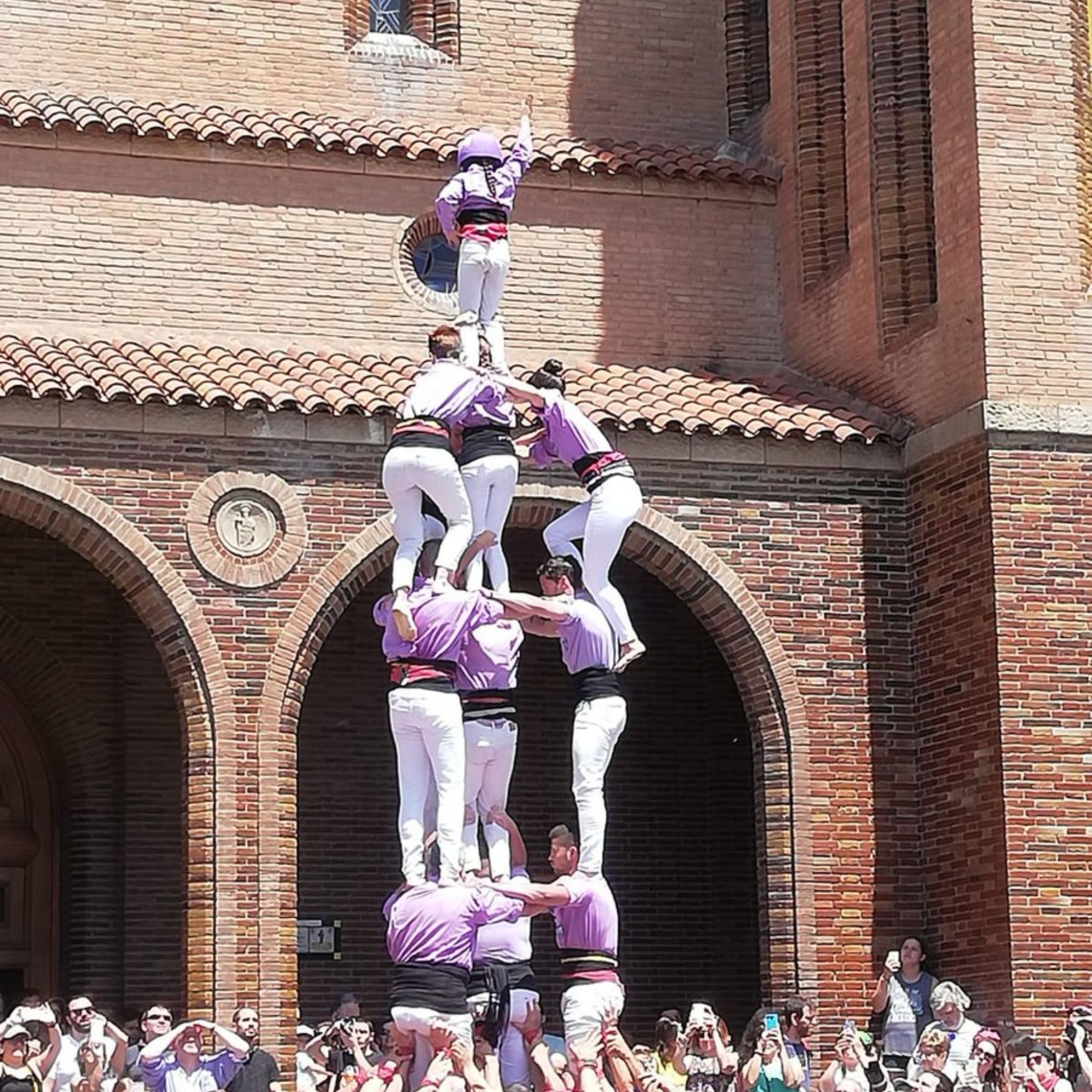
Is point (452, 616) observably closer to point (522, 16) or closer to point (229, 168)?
point (229, 168)

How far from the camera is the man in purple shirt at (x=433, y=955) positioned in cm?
1474

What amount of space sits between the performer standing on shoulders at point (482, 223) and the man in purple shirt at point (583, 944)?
111 inches

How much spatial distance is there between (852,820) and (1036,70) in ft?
18.8

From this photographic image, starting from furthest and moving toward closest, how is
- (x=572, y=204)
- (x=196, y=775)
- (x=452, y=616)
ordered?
(x=572, y=204) → (x=196, y=775) → (x=452, y=616)

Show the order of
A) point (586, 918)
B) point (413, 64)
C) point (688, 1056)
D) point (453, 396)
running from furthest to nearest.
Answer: point (413, 64) → point (688, 1056) → point (453, 396) → point (586, 918)

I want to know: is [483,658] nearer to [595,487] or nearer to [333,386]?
[595,487]

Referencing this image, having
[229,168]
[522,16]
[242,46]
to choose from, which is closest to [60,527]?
[229,168]

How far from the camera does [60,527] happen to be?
2080 centimetres

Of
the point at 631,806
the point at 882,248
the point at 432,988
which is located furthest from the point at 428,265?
the point at 432,988

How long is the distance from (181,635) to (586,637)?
18.4 feet

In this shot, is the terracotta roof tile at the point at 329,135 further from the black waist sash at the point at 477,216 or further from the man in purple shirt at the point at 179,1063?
the man in purple shirt at the point at 179,1063

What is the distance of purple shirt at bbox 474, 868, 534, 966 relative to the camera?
15555 millimetres

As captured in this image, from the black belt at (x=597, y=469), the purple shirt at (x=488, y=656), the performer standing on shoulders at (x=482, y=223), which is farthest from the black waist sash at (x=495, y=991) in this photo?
the performer standing on shoulders at (x=482, y=223)

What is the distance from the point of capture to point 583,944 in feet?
51.2
